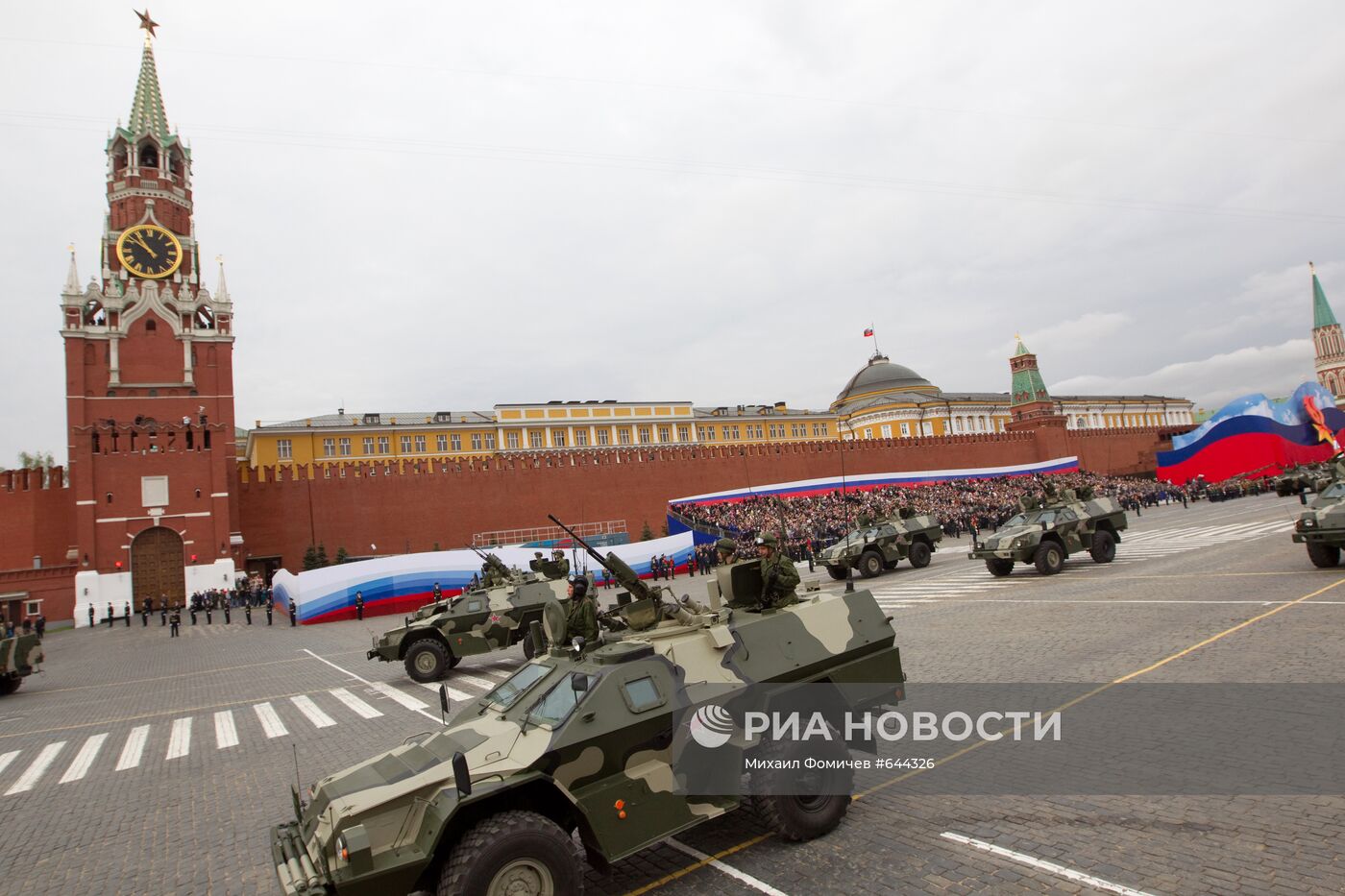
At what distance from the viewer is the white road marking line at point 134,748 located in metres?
9.36

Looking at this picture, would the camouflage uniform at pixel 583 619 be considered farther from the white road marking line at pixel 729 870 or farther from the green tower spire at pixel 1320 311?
the green tower spire at pixel 1320 311

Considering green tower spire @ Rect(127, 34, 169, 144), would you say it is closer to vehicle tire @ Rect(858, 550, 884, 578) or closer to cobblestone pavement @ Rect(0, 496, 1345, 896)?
cobblestone pavement @ Rect(0, 496, 1345, 896)

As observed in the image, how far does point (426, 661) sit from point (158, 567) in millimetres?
29442

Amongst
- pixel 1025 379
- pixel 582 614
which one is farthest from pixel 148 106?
pixel 1025 379

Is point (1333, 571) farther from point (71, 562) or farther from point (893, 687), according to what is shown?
point (71, 562)

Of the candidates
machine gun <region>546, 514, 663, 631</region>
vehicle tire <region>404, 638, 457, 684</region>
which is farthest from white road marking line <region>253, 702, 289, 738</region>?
machine gun <region>546, 514, 663, 631</region>

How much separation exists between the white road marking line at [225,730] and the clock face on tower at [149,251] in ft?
138

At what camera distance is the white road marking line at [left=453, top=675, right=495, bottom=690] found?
41.0 feet

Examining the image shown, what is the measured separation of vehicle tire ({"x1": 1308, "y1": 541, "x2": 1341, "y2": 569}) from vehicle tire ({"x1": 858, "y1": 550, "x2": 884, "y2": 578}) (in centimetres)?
1079

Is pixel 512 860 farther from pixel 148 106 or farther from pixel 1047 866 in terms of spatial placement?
Result: pixel 148 106

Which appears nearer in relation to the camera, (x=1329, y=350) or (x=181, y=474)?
(x=181, y=474)

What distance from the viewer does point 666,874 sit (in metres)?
4.98

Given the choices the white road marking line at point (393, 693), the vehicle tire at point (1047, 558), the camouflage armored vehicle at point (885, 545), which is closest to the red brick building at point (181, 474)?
the camouflage armored vehicle at point (885, 545)

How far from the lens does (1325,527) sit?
1398cm
